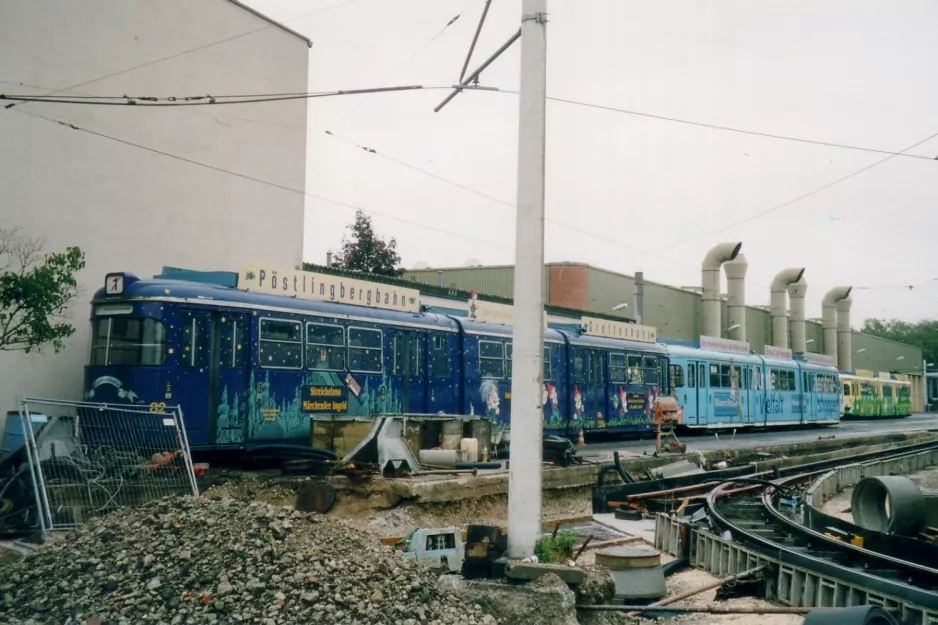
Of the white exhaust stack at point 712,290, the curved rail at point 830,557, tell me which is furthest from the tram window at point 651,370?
the white exhaust stack at point 712,290

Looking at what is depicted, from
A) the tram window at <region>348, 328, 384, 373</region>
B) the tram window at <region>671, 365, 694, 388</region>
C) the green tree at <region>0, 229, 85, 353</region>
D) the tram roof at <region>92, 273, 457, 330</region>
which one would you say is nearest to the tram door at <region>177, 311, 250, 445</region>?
the tram roof at <region>92, 273, 457, 330</region>

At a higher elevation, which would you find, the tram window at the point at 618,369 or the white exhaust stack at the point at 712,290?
the white exhaust stack at the point at 712,290

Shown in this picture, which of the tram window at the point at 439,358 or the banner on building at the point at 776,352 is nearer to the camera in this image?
the tram window at the point at 439,358

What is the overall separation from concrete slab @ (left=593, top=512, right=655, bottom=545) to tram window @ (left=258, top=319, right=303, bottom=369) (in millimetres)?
6122

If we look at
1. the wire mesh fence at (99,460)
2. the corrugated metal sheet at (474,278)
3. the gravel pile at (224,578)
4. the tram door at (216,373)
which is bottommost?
the gravel pile at (224,578)

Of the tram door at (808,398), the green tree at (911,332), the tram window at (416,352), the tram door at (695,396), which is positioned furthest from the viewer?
the green tree at (911,332)

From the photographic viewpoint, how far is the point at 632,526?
13.5 m

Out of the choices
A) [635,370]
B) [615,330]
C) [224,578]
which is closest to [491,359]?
[615,330]

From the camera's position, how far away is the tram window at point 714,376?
31.2 m

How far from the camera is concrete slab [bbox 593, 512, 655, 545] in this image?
42.0 ft

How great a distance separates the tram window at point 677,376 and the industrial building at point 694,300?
2365 mm

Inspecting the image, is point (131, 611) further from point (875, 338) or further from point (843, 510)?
point (875, 338)

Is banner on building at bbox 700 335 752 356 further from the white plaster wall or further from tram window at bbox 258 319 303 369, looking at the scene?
tram window at bbox 258 319 303 369

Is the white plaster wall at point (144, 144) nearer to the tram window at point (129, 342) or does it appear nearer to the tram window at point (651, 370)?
the tram window at point (129, 342)
